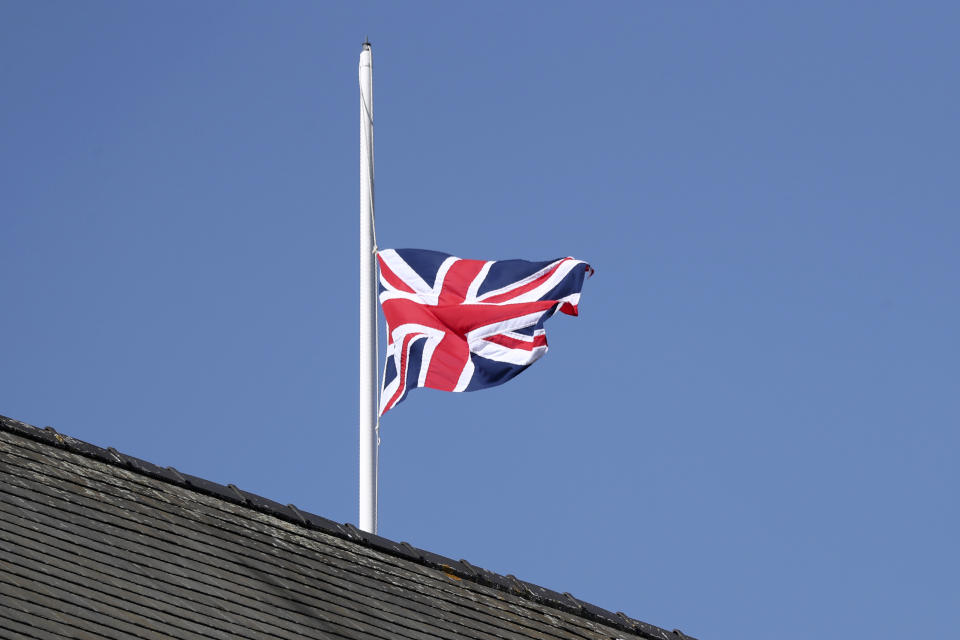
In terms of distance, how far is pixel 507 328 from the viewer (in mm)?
14672

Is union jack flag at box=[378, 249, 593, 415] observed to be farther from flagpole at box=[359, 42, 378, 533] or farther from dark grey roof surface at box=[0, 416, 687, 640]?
dark grey roof surface at box=[0, 416, 687, 640]

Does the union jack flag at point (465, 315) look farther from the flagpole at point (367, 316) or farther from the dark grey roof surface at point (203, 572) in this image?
the dark grey roof surface at point (203, 572)

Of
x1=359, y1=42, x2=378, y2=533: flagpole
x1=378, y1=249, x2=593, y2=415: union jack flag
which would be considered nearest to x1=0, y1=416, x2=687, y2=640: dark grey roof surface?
x1=359, y1=42, x2=378, y2=533: flagpole

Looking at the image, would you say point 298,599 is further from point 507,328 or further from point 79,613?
point 507,328

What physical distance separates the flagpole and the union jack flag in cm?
27

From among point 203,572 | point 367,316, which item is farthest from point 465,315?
point 203,572

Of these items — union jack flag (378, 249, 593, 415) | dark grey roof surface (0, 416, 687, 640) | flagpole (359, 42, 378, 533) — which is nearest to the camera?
dark grey roof surface (0, 416, 687, 640)

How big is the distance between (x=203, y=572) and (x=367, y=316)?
4.86 meters

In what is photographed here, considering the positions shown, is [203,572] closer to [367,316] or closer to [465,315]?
[367,316]

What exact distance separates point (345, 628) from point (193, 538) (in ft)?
4.05

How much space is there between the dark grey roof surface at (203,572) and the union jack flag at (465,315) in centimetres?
283

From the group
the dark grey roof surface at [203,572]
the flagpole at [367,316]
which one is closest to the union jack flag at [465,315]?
the flagpole at [367,316]

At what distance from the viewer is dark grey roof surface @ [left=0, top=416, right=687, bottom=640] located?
29.1 feet

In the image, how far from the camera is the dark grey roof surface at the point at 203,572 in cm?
886
